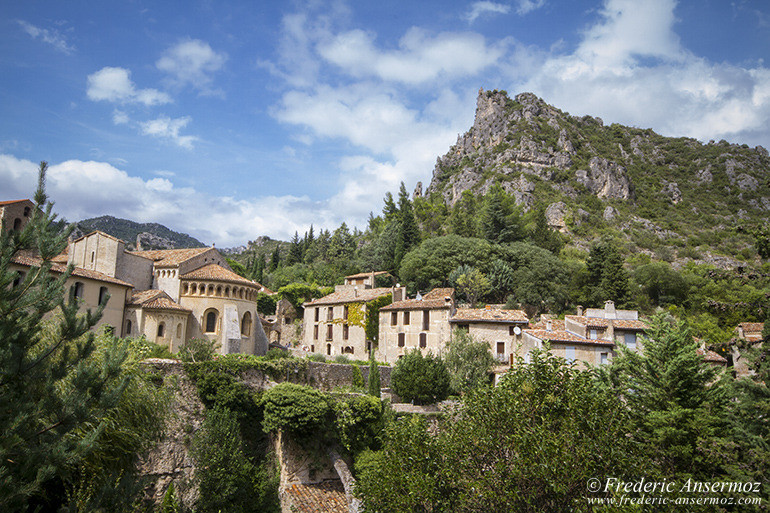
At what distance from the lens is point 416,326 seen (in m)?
45.4

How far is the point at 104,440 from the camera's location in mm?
15391

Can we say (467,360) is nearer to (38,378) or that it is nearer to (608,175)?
(38,378)

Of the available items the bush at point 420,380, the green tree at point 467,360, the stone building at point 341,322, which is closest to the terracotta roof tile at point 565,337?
the green tree at point 467,360

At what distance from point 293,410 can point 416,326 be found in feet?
69.0

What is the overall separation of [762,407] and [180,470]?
23.9 metres

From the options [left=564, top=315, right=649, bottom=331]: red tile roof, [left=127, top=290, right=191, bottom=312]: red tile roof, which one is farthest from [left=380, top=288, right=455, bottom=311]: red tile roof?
[left=127, top=290, right=191, bottom=312]: red tile roof

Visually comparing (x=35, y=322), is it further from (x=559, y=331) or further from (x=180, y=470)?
(x=559, y=331)

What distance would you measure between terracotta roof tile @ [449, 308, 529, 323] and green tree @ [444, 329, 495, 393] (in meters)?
2.10

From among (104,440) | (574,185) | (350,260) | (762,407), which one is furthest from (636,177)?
(104,440)

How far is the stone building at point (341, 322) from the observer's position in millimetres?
50031

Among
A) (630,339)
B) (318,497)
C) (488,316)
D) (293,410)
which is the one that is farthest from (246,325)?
(630,339)

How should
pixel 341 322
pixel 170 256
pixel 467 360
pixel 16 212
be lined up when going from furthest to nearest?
pixel 341 322 → pixel 170 256 → pixel 467 360 → pixel 16 212

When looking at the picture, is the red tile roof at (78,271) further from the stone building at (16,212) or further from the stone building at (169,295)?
the stone building at (16,212)

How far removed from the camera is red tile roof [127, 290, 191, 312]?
36.1 meters
